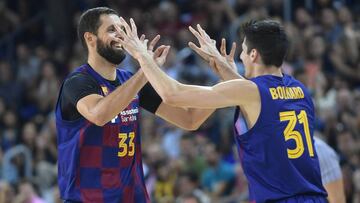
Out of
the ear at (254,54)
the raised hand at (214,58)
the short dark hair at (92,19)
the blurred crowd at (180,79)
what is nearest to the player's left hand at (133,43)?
the short dark hair at (92,19)

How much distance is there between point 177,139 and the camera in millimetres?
15719

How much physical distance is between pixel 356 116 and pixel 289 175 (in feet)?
23.5

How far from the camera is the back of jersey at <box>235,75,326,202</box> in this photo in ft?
23.3

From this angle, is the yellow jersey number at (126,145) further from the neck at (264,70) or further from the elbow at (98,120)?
the neck at (264,70)

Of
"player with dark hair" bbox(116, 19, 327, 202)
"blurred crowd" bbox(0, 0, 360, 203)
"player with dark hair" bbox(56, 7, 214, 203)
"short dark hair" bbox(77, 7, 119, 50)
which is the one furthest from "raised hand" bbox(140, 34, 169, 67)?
"blurred crowd" bbox(0, 0, 360, 203)

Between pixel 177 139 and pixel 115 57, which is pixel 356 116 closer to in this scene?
pixel 177 139

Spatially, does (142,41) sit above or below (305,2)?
below

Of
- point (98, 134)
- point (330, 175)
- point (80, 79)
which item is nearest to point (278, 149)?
point (98, 134)

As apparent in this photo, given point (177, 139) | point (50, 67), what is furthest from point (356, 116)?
point (50, 67)

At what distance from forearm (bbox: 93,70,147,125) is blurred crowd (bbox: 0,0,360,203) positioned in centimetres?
507

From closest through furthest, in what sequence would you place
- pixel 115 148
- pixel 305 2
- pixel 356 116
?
pixel 115 148 → pixel 356 116 → pixel 305 2

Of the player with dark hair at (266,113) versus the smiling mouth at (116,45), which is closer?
the player with dark hair at (266,113)

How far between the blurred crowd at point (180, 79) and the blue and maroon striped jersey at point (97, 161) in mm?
4621

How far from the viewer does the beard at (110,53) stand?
7672mm
